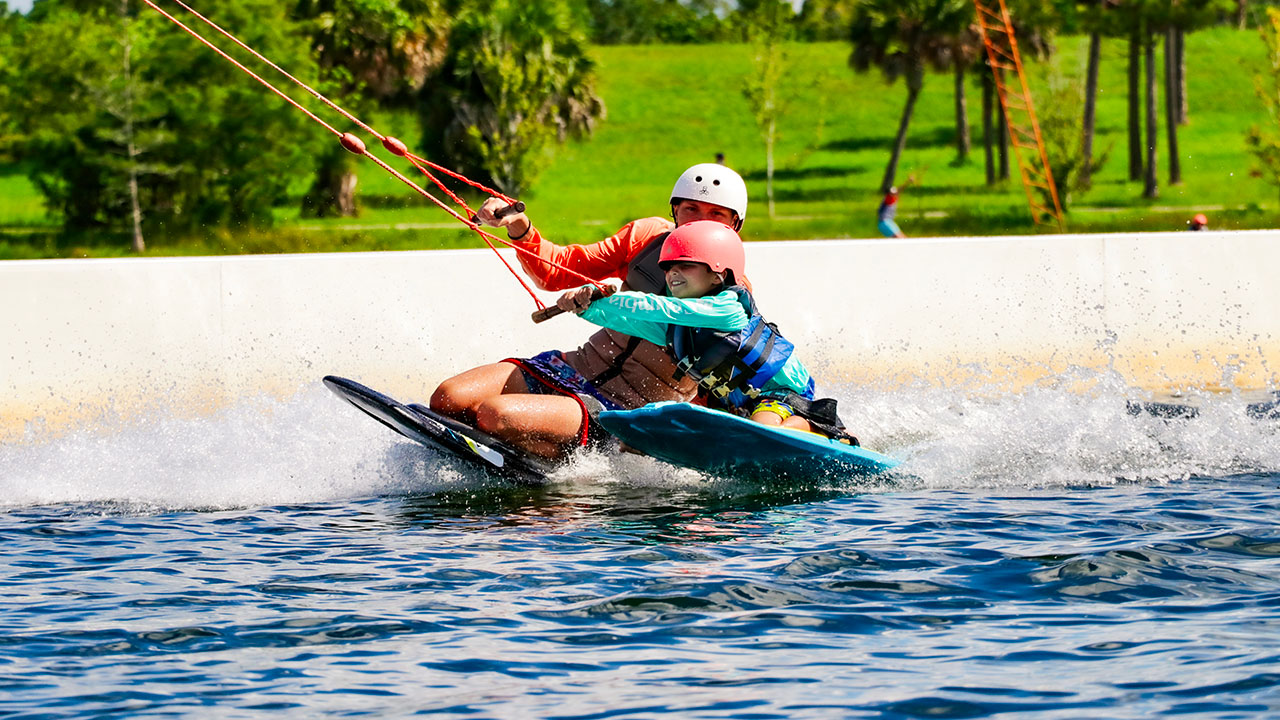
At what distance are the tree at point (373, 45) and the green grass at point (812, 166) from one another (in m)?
2.36

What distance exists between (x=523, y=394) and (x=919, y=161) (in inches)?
1846

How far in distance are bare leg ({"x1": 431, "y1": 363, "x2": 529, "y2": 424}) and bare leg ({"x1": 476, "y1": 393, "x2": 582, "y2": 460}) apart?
122 millimetres

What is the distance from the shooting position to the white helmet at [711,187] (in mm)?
7746

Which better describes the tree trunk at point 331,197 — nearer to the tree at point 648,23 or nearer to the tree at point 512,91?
the tree at point 512,91

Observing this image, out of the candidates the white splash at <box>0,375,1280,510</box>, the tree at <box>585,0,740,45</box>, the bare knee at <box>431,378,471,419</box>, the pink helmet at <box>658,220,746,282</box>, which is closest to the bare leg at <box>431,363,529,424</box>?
the bare knee at <box>431,378,471,419</box>

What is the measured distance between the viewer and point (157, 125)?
3025 centimetres

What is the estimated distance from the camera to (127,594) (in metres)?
5.59

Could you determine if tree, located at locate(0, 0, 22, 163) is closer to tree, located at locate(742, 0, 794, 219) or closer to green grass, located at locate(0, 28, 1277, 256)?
green grass, located at locate(0, 28, 1277, 256)

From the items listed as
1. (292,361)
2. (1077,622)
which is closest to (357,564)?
A: (1077,622)

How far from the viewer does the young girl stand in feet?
23.8

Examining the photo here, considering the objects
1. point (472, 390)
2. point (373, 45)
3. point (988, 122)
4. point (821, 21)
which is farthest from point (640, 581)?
point (821, 21)

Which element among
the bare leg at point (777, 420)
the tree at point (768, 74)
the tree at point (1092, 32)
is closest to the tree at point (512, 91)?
the tree at point (768, 74)

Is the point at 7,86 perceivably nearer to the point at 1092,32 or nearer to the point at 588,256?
the point at 1092,32

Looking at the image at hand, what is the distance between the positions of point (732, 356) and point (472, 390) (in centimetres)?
132
